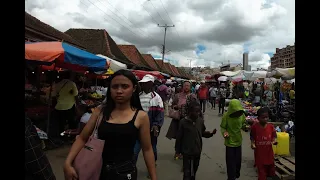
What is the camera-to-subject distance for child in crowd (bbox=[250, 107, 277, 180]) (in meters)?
4.05

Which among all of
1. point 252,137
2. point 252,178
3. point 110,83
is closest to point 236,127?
point 252,137

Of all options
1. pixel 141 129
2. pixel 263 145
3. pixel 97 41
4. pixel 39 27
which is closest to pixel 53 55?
pixel 141 129

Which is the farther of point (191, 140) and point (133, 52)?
point (133, 52)

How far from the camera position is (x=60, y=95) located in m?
6.59

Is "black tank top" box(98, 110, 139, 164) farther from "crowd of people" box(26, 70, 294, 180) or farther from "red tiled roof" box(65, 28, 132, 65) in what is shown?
"red tiled roof" box(65, 28, 132, 65)

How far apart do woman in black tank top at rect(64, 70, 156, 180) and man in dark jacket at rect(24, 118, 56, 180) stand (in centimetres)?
24

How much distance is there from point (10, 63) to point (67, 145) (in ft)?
19.0

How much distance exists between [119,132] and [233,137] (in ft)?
8.88

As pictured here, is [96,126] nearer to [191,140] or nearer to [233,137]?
[191,140]

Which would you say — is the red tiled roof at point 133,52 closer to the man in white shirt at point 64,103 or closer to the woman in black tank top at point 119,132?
the man in white shirt at point 64,103

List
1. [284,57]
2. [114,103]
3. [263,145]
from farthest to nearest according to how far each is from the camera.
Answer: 1. [284,57]
2. [263,145]
3. [114,103]

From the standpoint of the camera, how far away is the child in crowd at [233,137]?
4.18 meters

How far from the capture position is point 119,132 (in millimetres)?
2043
